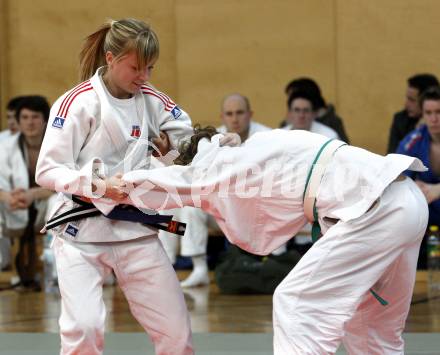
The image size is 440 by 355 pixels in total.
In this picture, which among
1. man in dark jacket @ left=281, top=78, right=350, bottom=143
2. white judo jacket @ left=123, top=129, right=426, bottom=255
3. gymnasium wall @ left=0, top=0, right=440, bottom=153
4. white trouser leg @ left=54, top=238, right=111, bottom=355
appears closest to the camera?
white judo jacket @ left=123, top=129, right=426, bottom=255

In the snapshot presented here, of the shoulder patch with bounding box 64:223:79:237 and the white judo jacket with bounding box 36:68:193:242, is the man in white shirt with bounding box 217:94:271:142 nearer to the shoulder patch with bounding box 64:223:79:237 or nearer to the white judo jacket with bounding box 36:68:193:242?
the white judo jacket with bounding box 36:68:193:242

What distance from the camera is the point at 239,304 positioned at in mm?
7500

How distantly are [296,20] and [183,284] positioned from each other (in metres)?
3.06

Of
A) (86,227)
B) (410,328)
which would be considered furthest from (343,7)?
(86,227)

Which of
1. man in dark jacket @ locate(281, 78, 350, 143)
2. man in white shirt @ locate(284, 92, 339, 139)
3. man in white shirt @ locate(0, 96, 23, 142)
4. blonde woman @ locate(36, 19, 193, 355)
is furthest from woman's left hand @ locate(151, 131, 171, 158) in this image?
man in white shirt @ locate(0, 96, 23, 142)

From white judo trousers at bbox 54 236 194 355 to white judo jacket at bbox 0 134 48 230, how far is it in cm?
423

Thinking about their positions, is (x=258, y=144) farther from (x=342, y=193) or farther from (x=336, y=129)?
(x=336, y=129)

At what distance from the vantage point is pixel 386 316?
4.21 meters

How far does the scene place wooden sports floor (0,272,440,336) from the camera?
21.6 ft

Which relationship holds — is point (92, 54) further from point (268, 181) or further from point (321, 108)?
point (321, 108)

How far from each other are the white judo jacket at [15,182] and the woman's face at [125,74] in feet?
14.2

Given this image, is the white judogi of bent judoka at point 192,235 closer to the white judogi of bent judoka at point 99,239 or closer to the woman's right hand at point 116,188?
the white judogi of bent judoka at point 99,239

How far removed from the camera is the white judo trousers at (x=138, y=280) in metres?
4.28

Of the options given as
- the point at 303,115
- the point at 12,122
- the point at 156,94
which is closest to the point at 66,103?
the point at 156,94
